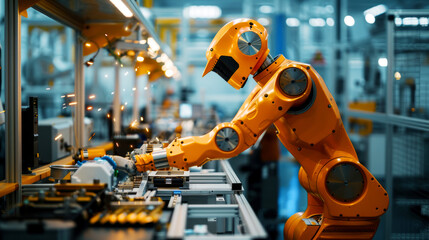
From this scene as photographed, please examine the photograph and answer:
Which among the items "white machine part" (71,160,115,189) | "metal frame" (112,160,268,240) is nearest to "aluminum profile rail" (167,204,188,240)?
"metal frame" (112,160,268,240)

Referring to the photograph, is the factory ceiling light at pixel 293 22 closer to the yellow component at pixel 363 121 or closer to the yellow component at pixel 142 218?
the yellow component at pixel 363 121

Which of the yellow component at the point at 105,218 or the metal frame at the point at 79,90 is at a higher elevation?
the metal frame at the point at 79,90

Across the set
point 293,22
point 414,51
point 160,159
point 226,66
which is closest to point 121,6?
point 226,66

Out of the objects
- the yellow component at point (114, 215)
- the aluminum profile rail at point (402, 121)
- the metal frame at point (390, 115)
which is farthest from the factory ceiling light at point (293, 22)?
the yellow component at point (114, 215)

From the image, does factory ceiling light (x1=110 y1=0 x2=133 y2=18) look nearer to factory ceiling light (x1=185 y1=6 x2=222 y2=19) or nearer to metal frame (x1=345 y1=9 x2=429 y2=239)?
metal frame (x1=345 y1=9 x2=429 y2=239)

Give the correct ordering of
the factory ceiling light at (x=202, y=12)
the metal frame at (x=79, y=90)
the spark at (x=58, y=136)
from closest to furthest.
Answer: the spark at (x=58, y=136), the metal frame at (x=79, y=90), the factory ceiling light at (x=202, y=12)

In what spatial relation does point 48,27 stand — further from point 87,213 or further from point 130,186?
point 87,213

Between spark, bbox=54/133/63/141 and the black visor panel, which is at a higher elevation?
the black visor panel

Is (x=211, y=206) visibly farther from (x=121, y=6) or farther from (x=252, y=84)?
(x=252, y=84)

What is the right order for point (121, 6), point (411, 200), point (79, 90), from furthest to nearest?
point (411, 200), point (79, 90), point (121, 6)

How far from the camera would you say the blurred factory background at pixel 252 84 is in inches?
176

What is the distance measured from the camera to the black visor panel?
256 cm

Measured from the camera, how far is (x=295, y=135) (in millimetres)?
2641

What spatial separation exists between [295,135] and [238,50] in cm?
65
